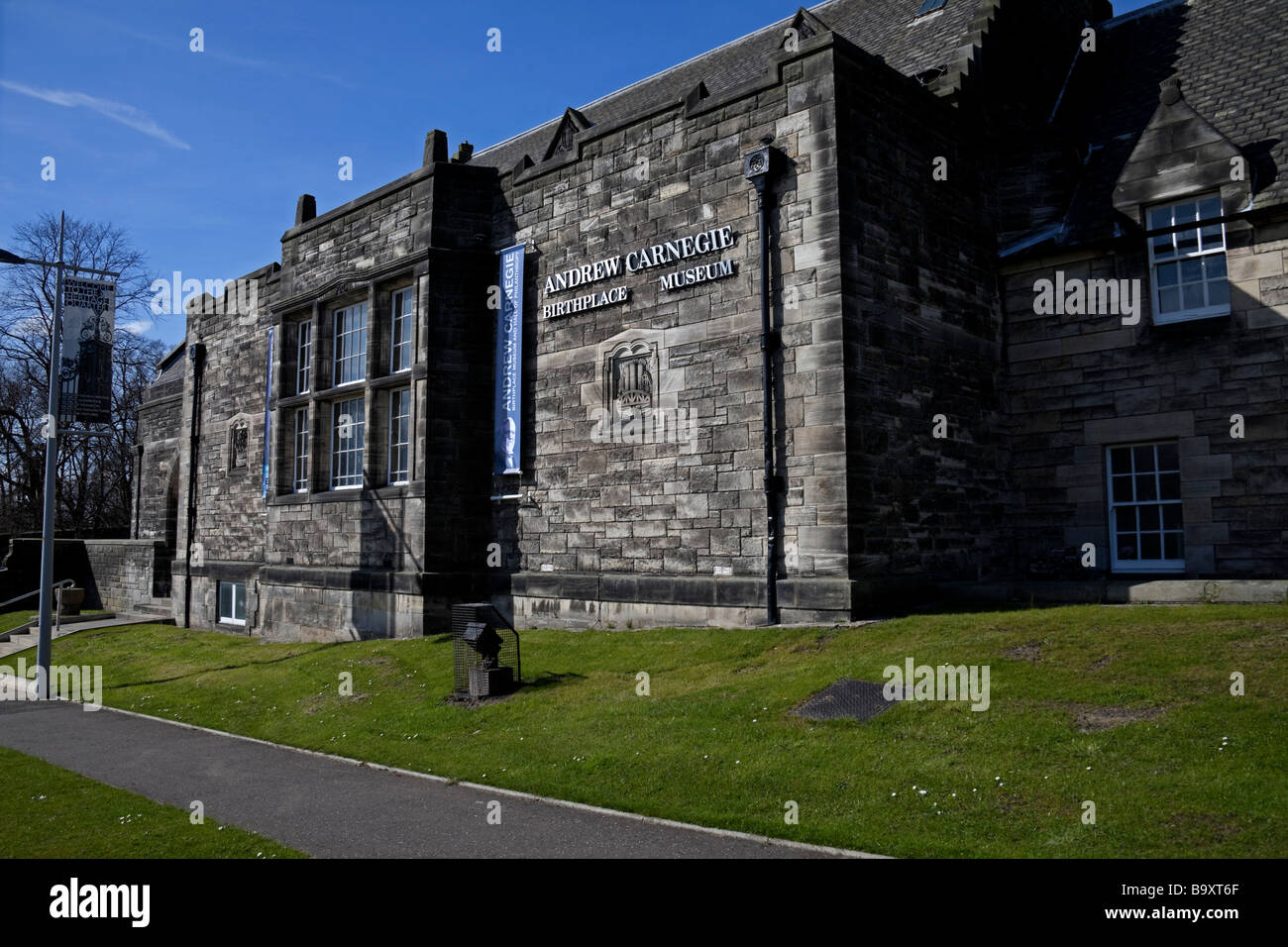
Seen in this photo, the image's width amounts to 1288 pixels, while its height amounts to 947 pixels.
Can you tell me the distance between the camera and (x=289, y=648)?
17344mm

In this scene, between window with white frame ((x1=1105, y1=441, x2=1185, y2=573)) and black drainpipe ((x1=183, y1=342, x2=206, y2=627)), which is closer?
window with white frame ((x1=1105, y1=441, x2=1185, y2=573))

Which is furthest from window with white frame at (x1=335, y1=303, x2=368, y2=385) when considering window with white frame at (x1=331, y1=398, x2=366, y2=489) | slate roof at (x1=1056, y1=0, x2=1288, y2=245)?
slate roof at (x1=1056, y1=0, x2=1288, y2=245)

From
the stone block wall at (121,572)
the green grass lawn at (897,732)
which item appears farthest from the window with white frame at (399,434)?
the stone block wall at (121,572)

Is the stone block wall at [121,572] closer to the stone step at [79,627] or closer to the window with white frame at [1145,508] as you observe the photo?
the stone step at [79,627]

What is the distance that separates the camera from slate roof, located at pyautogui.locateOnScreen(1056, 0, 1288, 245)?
1415cm

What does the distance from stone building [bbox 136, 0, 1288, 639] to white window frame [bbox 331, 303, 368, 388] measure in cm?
9

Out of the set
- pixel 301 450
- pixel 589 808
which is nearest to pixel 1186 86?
pixel 589 808

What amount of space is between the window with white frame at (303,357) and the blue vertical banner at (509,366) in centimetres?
609

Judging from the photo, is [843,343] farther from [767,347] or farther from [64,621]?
[64,621]

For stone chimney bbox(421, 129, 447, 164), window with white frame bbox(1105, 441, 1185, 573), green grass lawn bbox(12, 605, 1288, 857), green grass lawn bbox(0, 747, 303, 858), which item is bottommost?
green grass lawn bbox(0, 747, 303, 858)

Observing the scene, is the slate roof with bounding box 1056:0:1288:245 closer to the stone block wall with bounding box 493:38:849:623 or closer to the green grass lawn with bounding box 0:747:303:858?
the stone block wall with bounding box 493:38:849:623

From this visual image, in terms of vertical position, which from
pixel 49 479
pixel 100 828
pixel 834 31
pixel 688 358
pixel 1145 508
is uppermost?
pixel 834 31

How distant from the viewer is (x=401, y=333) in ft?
58.5

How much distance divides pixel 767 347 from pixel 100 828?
9205 millimetres
